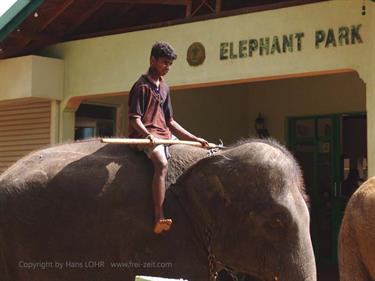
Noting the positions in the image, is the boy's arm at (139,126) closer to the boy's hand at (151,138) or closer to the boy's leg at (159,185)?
the boy's hand at (151,138)

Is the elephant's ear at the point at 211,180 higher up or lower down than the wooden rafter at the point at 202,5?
lower down

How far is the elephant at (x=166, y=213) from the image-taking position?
3838 mm

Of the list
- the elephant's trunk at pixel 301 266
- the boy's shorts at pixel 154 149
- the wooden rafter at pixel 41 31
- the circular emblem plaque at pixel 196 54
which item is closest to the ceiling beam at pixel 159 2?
the wooden rafter at pixel 41 31

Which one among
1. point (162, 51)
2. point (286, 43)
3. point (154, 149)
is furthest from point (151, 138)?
point (286, 43)

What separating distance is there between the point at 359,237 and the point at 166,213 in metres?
3.68

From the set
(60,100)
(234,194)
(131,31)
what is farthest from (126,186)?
(60,100)

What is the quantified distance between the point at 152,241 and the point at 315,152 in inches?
374

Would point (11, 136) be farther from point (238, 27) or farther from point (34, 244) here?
point (34, 244)

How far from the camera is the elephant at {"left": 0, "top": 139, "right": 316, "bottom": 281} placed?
151 inches

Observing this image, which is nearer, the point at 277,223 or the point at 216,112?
the point at 277,223

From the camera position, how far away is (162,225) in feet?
12.6

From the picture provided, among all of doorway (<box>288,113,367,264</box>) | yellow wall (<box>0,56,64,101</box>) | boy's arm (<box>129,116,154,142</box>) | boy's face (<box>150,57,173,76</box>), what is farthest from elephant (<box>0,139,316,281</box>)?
doorway (<box>288,113,367,264</box>)

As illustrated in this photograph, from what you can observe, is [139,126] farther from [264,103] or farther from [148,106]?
[264,103]

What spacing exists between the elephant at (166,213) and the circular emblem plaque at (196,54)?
6.15 metres
